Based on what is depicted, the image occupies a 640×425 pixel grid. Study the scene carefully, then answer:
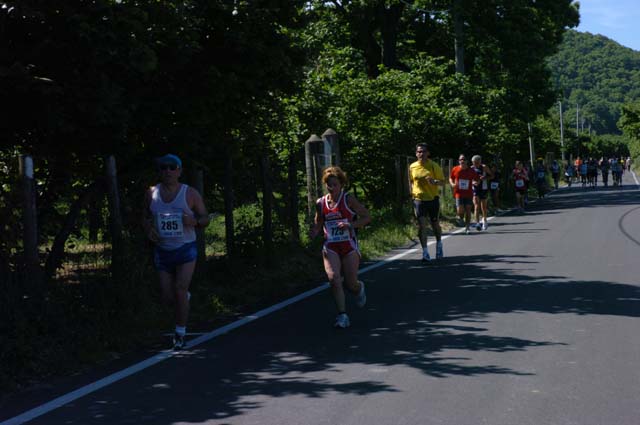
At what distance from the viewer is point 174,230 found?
25.2ft

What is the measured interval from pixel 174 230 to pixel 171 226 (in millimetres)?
46

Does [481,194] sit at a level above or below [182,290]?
above

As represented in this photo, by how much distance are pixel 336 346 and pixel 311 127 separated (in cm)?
1268

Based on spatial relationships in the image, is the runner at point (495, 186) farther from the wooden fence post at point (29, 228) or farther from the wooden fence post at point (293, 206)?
the wooden fence post at point (29, 228)

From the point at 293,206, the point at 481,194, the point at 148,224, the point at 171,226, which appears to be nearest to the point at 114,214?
the point at 148,224

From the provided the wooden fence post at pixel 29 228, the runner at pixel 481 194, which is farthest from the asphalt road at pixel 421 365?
the runner at pixel 481 194

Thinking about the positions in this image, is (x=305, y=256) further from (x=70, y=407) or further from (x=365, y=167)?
(x=365, y=167)

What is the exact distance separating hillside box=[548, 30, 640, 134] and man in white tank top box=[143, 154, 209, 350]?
15191 cm

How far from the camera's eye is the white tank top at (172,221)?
768cm

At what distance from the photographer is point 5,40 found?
789 cm

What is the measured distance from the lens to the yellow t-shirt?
48.3ft

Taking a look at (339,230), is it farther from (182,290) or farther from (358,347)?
(182,290)

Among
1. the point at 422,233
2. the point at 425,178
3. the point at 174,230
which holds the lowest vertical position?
the point at 422,233

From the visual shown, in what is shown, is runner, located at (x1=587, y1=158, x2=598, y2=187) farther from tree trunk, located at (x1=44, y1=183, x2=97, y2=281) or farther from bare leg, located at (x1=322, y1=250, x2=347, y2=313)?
bare leg, located at (x1=322, y1=250, x2=347, y2=313)
